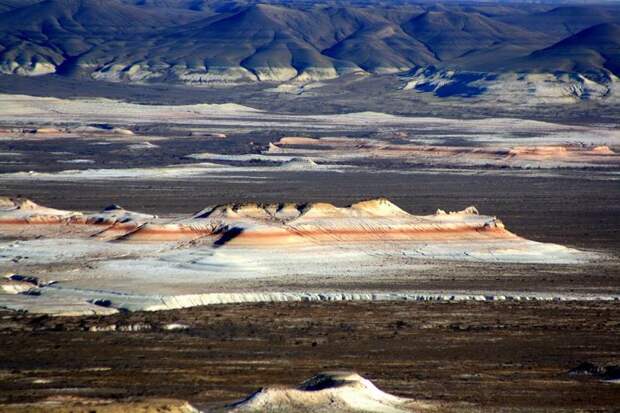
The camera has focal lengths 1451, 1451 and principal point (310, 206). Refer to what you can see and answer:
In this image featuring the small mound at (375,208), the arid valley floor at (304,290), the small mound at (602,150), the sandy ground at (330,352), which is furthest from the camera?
the small mound at (602,150)

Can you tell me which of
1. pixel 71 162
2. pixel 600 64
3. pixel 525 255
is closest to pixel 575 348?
pixel 525 255

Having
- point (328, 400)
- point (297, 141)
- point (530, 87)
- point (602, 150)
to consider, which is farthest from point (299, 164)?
point (530, 87)

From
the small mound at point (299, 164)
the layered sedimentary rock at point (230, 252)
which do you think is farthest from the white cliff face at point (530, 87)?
the layered sedimentary rock at point (230, 252)

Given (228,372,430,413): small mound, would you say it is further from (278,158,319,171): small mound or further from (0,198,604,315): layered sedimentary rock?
(278,158,319,171): small mound

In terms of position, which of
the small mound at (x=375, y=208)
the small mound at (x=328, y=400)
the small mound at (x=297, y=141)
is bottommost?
the small mound at (x=297, y=141)

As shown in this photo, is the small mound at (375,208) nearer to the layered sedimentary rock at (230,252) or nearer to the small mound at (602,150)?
the layered sedimentary rock at (230,252)

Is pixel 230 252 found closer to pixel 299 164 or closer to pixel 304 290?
pixel 304 290
